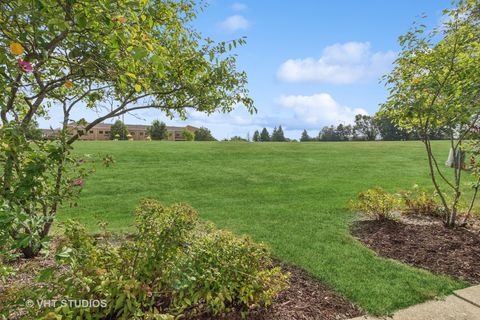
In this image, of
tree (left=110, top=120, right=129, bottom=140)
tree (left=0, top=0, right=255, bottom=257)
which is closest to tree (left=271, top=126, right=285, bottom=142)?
tree (left=110, top=120, right=129, bottom=140)

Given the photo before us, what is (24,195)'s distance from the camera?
185cm

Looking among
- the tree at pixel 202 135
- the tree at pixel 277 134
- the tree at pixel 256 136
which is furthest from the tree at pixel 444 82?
the tree at pixel 277 134

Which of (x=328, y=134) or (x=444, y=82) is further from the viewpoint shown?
(x=328, y=134)

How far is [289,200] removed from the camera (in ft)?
23.8

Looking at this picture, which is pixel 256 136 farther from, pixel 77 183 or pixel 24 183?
pixel 24 183

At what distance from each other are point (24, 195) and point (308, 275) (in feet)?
9.64

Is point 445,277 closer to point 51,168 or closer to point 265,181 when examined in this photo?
point 51,168

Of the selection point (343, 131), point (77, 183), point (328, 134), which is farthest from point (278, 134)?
point (77, 183)

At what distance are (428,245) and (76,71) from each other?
528 centimetres

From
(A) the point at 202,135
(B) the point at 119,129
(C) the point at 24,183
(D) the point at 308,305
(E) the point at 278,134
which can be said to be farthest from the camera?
(E) the point at 278,134

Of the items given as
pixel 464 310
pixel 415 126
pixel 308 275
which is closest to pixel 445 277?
pixel 464 310

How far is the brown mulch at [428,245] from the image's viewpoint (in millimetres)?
3756

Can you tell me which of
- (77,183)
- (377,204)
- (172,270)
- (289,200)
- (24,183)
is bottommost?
(289,200)

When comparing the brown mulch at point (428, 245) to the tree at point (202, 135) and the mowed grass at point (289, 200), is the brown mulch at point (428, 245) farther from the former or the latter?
the tree at point (202, 135)
